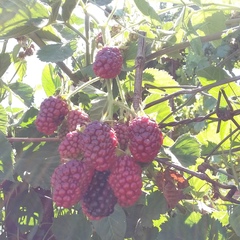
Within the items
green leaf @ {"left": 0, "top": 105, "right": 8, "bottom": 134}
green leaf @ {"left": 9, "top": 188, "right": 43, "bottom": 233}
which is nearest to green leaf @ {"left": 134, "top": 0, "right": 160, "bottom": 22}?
green leaf @ {"left": 0, "top": 105, "right": 8, "bottom": 134}

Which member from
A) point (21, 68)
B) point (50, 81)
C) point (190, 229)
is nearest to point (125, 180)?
point (190, 229)

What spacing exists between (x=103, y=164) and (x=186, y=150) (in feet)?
0.73

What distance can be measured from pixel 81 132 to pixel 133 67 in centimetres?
23

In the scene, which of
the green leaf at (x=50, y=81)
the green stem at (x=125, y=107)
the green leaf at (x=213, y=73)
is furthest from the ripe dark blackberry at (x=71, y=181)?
the green leaf at (x=50, y=81)

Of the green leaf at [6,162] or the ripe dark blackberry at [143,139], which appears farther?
the green leaf at [6,162]

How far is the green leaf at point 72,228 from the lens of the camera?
3.21 feet

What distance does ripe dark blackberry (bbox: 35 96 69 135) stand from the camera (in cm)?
83

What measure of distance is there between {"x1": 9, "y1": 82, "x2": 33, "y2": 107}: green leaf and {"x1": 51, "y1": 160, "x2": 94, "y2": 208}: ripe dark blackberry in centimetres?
35

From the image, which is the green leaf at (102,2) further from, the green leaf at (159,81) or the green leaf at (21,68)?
the green leaf at (21,68)

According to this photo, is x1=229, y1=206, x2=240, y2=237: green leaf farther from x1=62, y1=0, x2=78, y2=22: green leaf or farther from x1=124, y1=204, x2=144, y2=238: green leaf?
x1=62, y1=0, x2=78, y2=22: green leaf

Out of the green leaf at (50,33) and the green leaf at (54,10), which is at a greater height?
the green leaf at (54,10)

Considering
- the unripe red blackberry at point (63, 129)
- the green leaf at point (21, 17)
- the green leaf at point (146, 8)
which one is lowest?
the unripe red blackberry at point (63, 129)

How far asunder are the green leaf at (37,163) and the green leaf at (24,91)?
0.06m

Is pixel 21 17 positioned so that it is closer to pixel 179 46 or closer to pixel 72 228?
pixel 179 46
